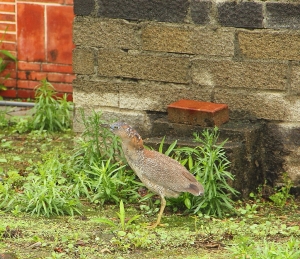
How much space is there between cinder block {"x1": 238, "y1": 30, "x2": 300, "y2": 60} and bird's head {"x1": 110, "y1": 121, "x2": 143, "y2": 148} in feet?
4.07

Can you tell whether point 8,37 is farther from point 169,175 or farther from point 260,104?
point 169,175

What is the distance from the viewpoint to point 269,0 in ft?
21.6

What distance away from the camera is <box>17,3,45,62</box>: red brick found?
9.86 metres

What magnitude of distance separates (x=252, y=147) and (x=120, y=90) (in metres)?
1.33

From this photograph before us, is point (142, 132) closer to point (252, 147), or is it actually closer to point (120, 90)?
point (120, 90)

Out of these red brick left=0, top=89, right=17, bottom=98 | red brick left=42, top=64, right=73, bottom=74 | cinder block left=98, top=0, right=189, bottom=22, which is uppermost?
cinder block left=98, top=0, right=189, bottom=22

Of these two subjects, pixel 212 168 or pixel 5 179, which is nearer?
pixel 212 168

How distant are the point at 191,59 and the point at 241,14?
597mm

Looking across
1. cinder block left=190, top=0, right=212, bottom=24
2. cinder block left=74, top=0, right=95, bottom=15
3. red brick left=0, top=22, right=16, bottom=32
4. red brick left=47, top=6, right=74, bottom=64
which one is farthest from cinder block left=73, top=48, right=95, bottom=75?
red brick left=0, top=22, right=16, bottom=32

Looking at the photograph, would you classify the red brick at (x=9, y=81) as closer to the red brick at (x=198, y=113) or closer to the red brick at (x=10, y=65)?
the red brick at (x=10, y=65)

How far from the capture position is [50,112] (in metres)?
8.90

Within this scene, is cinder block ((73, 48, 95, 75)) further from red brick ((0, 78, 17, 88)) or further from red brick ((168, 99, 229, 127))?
red brick ((0, 78, 17, 88))

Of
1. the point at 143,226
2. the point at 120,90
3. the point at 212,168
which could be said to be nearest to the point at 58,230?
the point at 143,226

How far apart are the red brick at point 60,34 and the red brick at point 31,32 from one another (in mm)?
106
